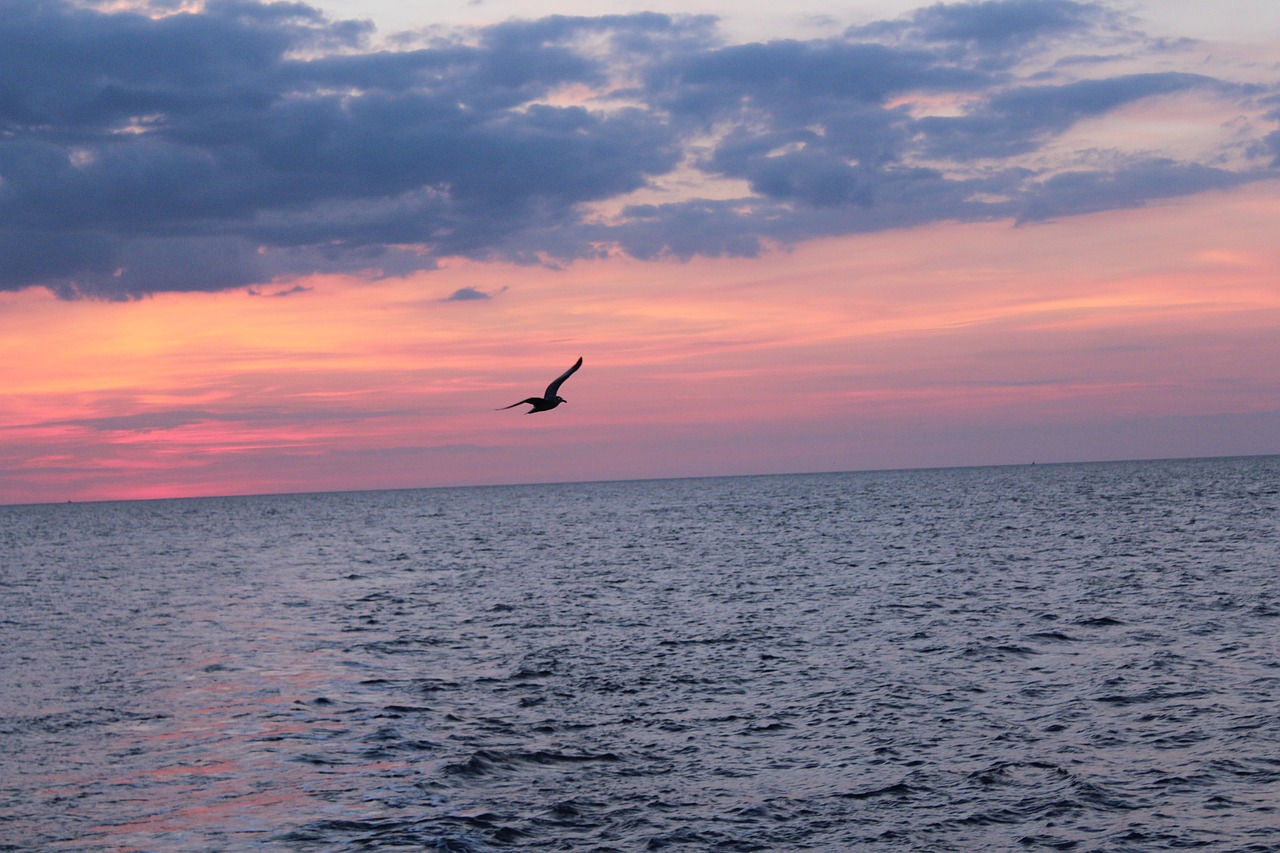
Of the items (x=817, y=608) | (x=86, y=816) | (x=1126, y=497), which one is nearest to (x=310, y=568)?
(x=817, y=608)

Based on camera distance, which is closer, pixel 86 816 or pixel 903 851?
pixel 903 851

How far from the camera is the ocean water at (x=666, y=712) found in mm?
19516

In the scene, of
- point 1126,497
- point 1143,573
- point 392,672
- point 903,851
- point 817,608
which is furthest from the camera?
point 1126,497

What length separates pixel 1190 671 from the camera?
3025cm

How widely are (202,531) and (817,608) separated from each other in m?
127

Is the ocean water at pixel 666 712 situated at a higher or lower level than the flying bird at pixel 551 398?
lower

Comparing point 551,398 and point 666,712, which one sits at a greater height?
point 551,398

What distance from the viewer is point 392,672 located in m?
34.7

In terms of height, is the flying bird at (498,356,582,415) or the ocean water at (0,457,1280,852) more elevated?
the flying bird at (498,356,582,415)

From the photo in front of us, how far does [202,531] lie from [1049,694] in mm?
144134

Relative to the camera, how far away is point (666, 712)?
27.8 meters

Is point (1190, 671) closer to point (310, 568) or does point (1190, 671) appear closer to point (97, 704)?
point (97, 704)

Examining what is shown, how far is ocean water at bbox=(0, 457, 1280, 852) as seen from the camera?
19516 millimetres

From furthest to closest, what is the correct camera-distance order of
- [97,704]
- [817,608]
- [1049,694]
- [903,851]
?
[817,608], [97,704], [1049,694], [903,851]
